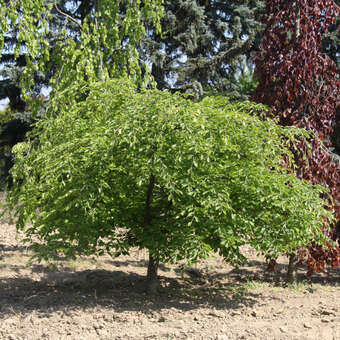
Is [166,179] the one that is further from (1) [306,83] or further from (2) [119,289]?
(1) [306,83]

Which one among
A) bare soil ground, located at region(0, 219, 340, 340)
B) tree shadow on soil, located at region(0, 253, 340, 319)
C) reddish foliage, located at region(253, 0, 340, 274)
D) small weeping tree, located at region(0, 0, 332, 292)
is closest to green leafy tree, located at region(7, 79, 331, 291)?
small weeping tree, located at region(0, 0, 332, 292)

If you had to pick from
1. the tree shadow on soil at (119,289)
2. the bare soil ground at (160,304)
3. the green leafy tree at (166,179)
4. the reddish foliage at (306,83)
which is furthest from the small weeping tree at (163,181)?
the reddish foliage at (306,83)

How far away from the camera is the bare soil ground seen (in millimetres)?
3623

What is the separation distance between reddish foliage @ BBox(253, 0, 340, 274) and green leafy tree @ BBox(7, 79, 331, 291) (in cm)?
129

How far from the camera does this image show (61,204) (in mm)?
3801

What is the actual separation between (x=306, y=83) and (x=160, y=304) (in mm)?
3430

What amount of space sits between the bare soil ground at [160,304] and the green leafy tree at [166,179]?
639mm

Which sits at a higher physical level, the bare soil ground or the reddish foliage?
the reddish foliage

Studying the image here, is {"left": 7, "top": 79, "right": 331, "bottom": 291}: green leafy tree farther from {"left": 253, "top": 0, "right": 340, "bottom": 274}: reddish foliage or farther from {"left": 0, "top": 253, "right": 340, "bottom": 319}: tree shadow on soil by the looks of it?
{"left": 253, "top": 0, "right": 340, "bottom": 274}: reddish foliage

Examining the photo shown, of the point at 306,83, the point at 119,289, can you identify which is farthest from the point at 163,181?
the point at 306,83

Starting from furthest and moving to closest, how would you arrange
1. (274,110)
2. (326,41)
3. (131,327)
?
(326,41) < (274,110) < (131,327)

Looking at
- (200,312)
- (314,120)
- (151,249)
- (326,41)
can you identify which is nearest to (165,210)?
(151,249)

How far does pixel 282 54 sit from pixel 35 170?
143 inches

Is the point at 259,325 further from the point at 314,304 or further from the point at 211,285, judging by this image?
the point at 211,285
